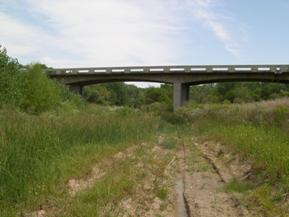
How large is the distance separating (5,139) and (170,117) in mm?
28057

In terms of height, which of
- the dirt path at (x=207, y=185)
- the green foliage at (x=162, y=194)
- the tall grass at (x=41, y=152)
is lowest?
the dirt path at (x=207, y=185)

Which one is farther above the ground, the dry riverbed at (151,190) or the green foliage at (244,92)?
the dry riverbed at (151,190)

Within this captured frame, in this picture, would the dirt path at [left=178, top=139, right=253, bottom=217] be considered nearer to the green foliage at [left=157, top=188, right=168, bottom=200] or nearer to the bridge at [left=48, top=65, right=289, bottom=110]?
the green foliage at [left=157, top=188, right=168, bottom=200]

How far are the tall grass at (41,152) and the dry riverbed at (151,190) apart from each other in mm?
377

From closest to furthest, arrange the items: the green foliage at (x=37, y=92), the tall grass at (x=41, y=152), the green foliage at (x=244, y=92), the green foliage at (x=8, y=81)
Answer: the tall grass at (x=41, y=152) → the green foliage at (x=8, y=81) → the green foliage at (x=37, y=92) → the green foliage at (x=244, y=92)

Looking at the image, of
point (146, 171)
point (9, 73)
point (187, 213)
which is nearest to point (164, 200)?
point (187, 213)

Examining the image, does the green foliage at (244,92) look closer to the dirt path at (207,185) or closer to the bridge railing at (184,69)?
the bridge railing at (184,69)

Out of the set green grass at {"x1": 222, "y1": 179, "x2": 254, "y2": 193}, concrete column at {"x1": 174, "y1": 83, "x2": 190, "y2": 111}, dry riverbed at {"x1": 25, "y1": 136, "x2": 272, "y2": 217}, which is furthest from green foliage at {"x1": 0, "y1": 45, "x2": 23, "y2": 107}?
concrete column at {"x1": 174, "y1": 83, "x2": 190, "y2": 111}

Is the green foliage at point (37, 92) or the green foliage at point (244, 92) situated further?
the green foliage at point (244, 92)

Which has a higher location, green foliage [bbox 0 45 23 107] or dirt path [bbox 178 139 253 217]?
green foliage [bbox 0 45 23 107]

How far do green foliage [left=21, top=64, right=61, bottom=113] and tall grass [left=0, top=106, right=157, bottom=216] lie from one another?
25.2 m

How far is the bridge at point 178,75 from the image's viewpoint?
51750mm

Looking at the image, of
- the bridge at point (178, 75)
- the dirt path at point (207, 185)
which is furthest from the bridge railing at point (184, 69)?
the dirt path at point (207, 185)

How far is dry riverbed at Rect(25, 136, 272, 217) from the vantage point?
6777 millimetres
